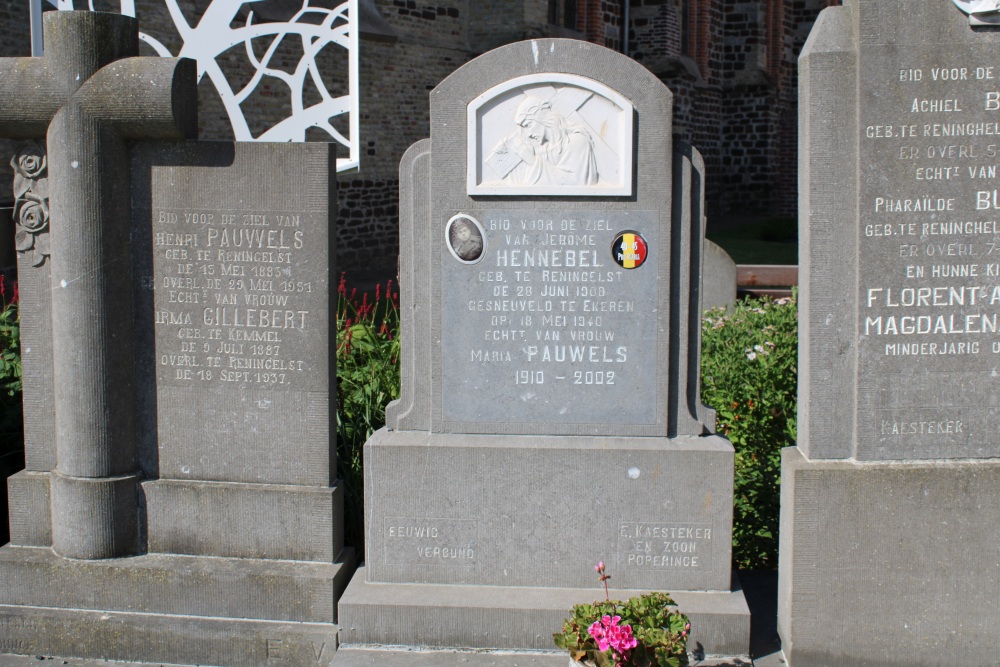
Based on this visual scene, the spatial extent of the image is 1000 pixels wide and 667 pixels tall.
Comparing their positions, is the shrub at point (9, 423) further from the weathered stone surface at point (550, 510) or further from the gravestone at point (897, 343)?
the gravestone at point (897, 343)

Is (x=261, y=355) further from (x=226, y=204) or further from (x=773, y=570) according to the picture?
(x=773, y=570)

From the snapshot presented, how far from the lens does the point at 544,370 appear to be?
4.43m

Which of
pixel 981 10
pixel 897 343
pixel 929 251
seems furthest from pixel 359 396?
pixel 981 10

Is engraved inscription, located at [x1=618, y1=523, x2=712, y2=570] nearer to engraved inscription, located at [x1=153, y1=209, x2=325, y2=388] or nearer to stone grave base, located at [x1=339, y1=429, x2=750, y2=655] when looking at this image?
stone grave base, located at [x1=339, y1=429, x2=750, y2=655]

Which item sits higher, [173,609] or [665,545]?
[665,545]

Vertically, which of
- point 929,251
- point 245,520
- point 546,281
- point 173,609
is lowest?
point 173,609

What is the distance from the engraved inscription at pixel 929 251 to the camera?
395 centimetres

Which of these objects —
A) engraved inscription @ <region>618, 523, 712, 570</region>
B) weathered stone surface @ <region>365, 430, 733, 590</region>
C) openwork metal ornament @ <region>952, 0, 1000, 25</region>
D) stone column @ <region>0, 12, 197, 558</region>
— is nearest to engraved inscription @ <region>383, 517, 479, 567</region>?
weathered stone surface @ <region>365, 430, 733, 590</region>

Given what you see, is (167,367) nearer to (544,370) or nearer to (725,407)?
(544,370)

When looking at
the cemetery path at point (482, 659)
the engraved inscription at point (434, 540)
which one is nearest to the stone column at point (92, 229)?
the cemetery path at point (482, 659)

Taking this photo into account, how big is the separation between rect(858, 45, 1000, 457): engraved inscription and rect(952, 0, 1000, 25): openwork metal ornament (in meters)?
0.11

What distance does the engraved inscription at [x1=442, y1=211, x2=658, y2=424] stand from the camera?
14.3 ft

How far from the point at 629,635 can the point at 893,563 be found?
48.4 inches

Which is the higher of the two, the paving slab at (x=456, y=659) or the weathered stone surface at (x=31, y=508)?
the weathered stone surface at (x=31, y=508)
